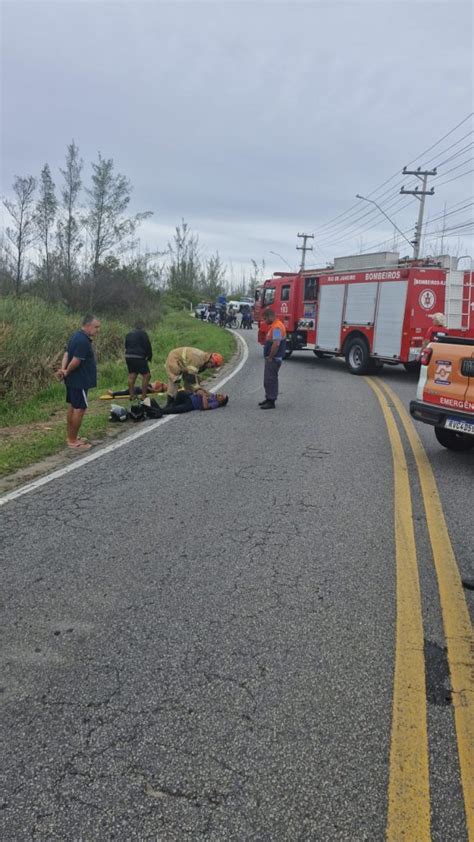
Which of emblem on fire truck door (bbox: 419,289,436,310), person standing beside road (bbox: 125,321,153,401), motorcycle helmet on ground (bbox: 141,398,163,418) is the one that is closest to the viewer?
motorcycle helmet on ground (bbox: 141,398,163,418)

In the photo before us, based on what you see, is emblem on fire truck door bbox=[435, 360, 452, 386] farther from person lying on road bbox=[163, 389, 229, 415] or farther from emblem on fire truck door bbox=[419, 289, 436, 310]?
emblem on fire truck door bbox=[419, 289, 436, 310]

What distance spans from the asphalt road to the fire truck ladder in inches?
311

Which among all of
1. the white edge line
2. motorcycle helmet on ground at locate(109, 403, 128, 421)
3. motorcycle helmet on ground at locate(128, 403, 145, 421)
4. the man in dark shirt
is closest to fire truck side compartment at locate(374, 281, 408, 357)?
the white edge line

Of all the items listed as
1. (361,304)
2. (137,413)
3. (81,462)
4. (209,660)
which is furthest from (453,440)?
(361,304)

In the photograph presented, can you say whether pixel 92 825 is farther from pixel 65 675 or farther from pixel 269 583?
pixel 269 583

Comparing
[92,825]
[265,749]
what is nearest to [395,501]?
[265,749]

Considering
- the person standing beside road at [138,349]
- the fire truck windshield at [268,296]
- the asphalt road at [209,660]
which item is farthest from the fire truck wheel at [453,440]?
the fire truck windshield at [268,296]

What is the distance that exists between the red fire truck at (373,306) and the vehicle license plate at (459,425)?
6.72m

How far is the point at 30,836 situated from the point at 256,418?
7499mm

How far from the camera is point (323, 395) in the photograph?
39.2ft

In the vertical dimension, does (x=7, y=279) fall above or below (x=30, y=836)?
above

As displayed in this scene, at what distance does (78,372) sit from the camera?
7160 millimetres

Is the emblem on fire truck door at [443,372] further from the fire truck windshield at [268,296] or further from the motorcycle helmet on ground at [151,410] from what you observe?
the fire truck windshield at [268,296]

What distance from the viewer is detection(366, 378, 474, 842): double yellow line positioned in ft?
6.63
